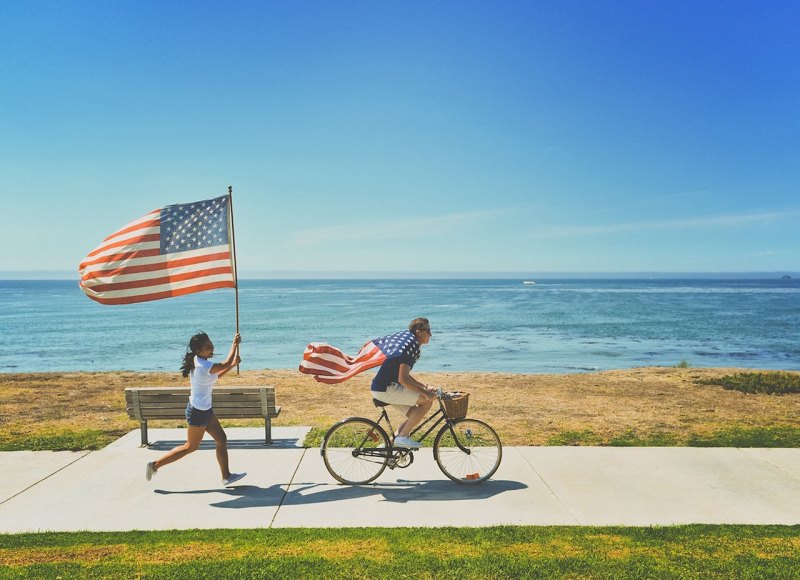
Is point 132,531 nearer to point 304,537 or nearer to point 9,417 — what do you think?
point 304,537

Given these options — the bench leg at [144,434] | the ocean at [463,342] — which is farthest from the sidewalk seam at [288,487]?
the ocean at [463,342]

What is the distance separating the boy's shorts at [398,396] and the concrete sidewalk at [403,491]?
97 centimetres

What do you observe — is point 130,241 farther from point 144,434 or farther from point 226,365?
point 226,365

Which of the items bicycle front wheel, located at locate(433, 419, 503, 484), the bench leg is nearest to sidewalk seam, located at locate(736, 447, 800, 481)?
bicycle front wheel, located at locate(433, 419, 503, 484)

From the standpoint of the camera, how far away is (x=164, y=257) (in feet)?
27.1

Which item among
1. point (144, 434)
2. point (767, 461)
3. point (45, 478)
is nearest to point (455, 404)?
point (767, 461)

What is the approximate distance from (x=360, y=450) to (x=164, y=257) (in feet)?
13.2

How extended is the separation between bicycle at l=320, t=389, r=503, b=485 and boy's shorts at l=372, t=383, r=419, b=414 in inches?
5.3

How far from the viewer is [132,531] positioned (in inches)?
205

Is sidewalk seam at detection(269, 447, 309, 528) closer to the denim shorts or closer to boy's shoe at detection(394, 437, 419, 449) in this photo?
the denim shorts

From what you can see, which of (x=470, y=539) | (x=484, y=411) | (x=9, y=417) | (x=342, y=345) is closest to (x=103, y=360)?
(x=342, y=345)

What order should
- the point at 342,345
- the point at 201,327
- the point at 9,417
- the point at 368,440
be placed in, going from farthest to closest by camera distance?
1. the point at 201,327
2. the point at 342,345
3. the point at 9,417
4. the point at 368,440

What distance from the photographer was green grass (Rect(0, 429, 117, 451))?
26.4ft

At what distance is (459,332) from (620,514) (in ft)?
124
